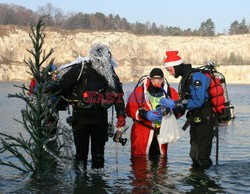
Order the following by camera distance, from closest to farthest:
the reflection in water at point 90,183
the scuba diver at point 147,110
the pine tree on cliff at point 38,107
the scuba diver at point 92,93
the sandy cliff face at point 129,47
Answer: the pine tree on cliff at point 38,107 < the reflection in water at point 90,183 < the scuba diver at point 92,93 < the scuba diver at point 147,110 < the sandy cliff face at point 129,47

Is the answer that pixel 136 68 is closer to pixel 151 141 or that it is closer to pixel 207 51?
pixel 207 51

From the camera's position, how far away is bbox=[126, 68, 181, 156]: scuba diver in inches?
285

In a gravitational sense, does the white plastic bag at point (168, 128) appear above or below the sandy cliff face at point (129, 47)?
below

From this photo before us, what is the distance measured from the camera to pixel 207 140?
640 cm

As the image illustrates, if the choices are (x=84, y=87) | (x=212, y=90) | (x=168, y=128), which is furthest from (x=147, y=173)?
(x=84, y=87)

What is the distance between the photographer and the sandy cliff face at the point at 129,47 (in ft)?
366

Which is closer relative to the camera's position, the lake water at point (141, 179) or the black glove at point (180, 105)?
the lake water at point (141, 179)

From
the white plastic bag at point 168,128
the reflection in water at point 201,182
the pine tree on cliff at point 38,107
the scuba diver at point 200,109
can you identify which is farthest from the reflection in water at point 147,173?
the pine tree on cliff at point 38,107

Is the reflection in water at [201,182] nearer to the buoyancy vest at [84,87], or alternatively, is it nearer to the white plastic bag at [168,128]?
the white plastic bag at [168,128]

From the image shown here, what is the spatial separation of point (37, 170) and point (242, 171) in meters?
3.22

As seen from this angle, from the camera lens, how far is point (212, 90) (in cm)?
639

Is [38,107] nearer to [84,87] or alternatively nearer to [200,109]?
[84,87]

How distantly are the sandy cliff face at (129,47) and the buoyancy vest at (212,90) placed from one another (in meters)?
98.4

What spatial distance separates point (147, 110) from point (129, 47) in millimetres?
113913
